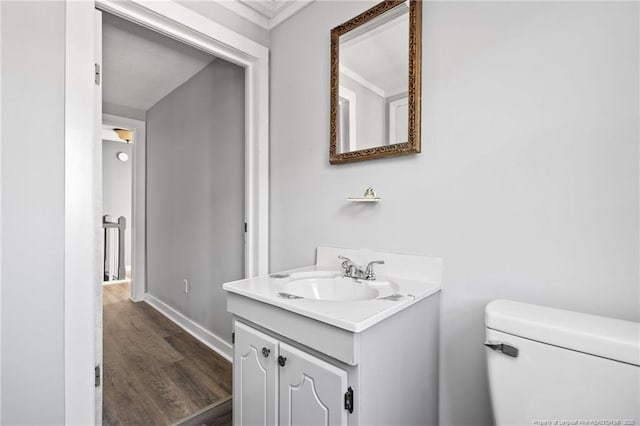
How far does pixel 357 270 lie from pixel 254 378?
1.96 ft

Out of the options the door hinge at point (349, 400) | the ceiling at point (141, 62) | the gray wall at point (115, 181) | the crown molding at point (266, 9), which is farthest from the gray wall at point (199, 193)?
the gray wall at point (115, 181)

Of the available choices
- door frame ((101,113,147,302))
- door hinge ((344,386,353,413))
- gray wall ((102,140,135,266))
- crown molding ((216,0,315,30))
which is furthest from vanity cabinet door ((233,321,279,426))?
gray wall ((102,140,135,266))

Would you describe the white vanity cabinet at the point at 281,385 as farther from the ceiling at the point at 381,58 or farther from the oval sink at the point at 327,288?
Result: the ceiling at the point at 381,58

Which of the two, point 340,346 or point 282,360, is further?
point 282,360

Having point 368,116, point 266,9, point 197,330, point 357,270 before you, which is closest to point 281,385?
point 357,270

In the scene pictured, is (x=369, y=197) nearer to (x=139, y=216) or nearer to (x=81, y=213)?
(x=81, y=213)

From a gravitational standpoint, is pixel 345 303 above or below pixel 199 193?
below

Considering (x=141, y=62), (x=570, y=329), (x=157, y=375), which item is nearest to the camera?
(x=570, y=329)

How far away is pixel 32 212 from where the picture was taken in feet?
3.85

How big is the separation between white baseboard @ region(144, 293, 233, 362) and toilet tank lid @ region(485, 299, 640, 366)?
75.6 inches

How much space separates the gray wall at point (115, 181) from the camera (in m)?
5.36

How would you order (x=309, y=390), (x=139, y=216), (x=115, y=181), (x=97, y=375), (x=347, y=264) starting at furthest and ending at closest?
1. (x=115, y=181)
2. (x=139, y=216)
3. (x=347, y=264)
4. (x=97, y=375)
5. (x=309, y=390)

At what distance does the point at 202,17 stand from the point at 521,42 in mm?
1488

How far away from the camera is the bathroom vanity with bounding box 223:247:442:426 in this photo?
896 millimetres
